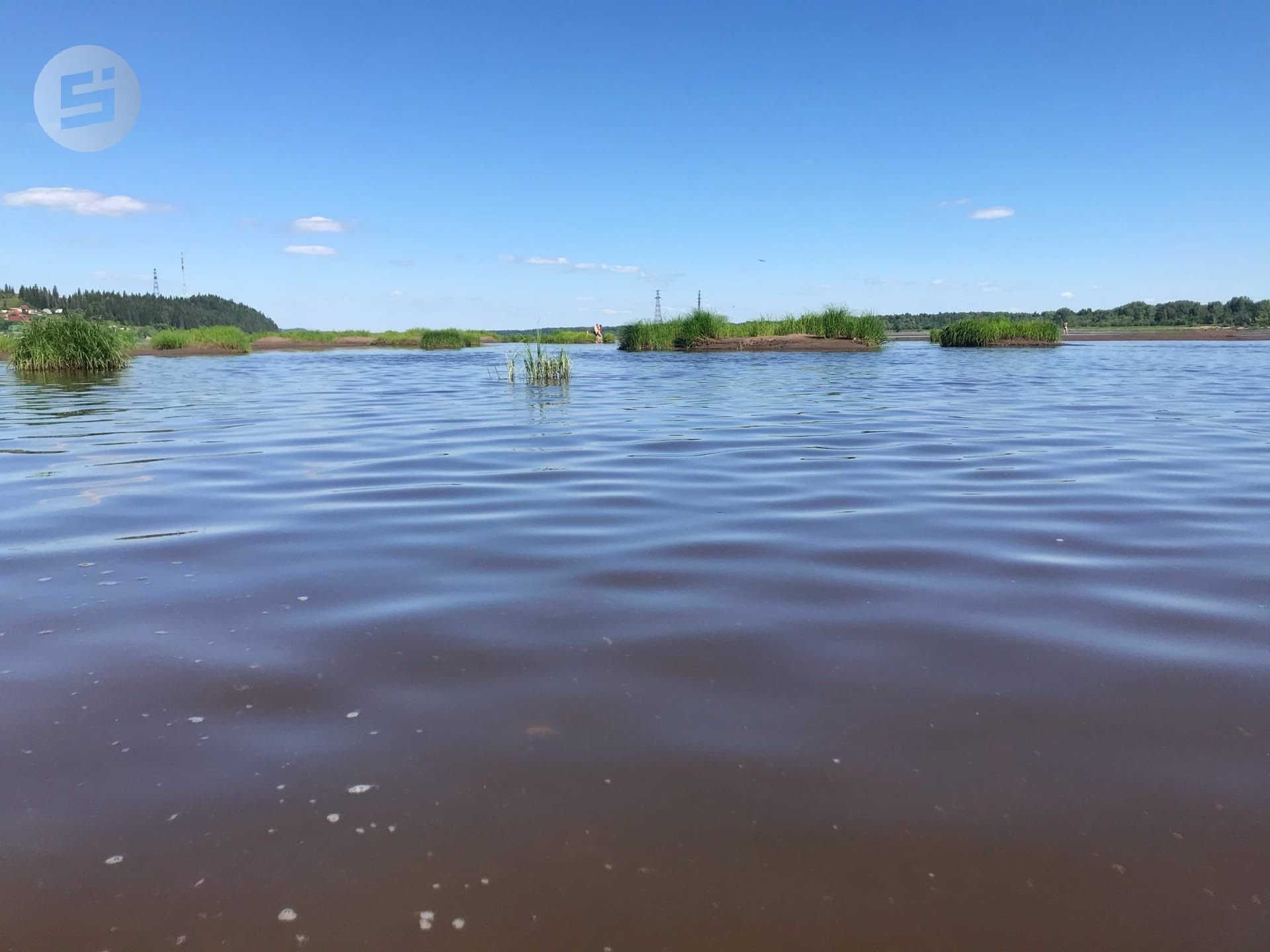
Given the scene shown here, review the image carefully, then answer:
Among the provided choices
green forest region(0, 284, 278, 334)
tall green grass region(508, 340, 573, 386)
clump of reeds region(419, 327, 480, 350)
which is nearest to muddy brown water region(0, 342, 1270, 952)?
tall green grass region(508, 340, 573, 386)

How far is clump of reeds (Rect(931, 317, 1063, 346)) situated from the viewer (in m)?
44.6

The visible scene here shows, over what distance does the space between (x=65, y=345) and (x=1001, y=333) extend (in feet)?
140

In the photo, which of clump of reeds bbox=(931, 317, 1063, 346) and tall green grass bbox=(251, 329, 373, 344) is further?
tall green grass bbox=(251, 329, 373, 344)

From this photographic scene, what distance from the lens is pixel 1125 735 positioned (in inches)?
116

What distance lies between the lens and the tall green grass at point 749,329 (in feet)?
132

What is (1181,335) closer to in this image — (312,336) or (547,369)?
(547,369)

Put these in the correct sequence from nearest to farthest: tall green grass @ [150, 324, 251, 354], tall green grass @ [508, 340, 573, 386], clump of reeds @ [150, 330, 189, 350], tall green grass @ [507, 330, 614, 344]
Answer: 1. tall green grass @ [508, 340, 573, 386]
2. clump of reeds @ [150, 330, 189, 350]
3. tall green grass @ [150, 324, 251, 354]
4. tall green grass @ [507, 330, 614, 344]

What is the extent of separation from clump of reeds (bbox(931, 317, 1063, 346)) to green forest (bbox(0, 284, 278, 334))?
10144 cm

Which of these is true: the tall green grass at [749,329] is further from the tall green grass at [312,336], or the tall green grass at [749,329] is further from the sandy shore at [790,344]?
the tall green grass at [312,336]

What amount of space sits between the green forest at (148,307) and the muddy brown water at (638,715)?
408ft

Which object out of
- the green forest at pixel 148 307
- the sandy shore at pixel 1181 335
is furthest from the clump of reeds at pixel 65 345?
the green forest at pixel 148 307

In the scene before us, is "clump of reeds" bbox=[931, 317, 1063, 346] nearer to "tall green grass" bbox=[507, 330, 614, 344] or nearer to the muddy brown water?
"tall green grass" bbox=[507, 330, 614, 344]

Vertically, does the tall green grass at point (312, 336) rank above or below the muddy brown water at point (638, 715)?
above

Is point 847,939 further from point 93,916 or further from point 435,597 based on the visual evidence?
point 435,597
